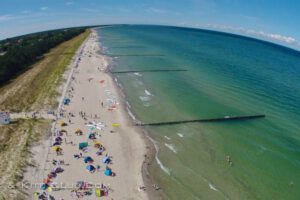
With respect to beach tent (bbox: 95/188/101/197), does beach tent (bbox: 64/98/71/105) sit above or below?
above

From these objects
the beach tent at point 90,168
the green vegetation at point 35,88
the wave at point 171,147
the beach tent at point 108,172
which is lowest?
the beach tent at point 108,172

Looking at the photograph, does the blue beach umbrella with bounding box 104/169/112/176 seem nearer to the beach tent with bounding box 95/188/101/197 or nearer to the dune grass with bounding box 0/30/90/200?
the beach tent with bounding box 95/188/101/197

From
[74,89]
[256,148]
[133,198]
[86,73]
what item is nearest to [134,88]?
[74,89]

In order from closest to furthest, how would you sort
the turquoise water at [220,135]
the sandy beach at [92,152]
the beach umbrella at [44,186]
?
the beach umbrella at [44,186], the sandy beach at [92,152], the turquoise water at [220,135]

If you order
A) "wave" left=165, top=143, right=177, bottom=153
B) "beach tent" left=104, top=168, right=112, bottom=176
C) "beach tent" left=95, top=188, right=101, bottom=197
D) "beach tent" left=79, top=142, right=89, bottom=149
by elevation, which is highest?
"beach tent" left=79, top=142, right=89, bottom=149

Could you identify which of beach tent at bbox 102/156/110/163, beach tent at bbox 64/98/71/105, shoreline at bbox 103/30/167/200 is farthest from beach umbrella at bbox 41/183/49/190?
beach tent at bbox 64/98/71/105

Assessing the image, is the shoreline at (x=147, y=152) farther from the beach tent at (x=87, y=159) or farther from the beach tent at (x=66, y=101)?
the beach tent at (x=66, y=101)

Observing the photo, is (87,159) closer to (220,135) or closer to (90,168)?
(90,168)

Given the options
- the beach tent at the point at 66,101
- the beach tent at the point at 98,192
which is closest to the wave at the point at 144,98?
the beach tent at the point at 66,101

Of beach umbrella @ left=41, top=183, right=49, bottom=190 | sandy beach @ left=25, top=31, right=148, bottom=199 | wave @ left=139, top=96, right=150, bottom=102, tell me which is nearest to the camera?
beach umbrella @ left=41, top=183, right=49, bottom=190
